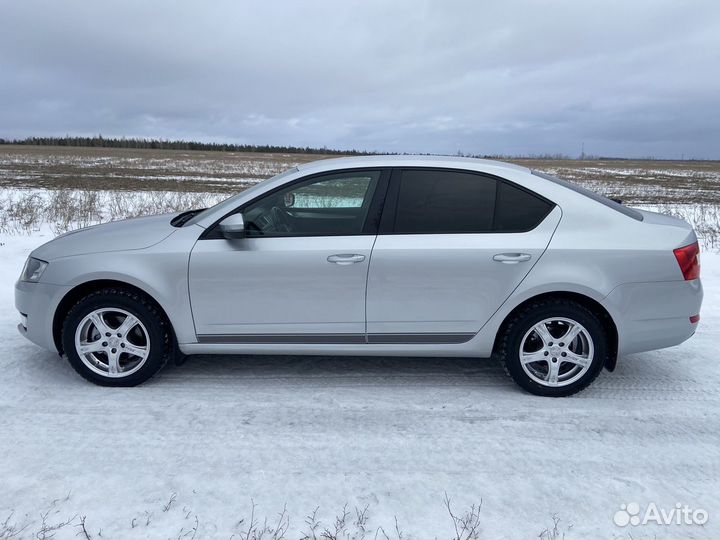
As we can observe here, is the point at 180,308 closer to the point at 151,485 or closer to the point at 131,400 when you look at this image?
the point at 131,400

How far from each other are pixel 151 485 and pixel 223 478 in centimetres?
36

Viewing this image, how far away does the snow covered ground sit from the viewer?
2.69m

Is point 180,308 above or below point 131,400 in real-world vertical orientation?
above

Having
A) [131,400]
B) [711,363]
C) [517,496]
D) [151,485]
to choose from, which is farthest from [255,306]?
[711,363]

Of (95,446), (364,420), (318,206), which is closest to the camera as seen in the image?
(95,446)

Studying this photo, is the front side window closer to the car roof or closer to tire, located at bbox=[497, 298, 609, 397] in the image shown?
the car roof

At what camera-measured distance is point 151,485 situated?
2904mm

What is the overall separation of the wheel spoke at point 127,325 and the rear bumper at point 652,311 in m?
3.20

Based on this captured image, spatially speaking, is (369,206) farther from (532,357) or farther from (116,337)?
(116,337)

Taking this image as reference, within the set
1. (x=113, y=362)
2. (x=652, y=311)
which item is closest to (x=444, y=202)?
(x=652, y=311)

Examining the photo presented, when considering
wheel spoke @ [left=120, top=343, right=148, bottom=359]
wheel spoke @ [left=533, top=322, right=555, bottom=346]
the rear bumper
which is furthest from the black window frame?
the rear bumper

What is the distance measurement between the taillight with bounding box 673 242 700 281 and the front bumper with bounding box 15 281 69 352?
417 centimetres

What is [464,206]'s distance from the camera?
3926 mm

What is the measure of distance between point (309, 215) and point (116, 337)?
1.62 meters
